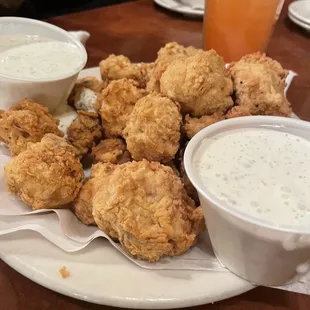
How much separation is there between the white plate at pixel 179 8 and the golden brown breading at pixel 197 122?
4.92 feet

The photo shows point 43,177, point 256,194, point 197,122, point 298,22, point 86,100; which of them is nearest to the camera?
point 256,194

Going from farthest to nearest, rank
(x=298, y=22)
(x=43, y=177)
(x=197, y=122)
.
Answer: (x=298, y=22), (x=197, y=122), (x=43, y=177)

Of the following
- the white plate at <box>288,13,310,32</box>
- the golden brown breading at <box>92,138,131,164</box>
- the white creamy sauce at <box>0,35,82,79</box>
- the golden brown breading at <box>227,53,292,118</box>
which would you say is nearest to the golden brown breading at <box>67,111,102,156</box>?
the golden brown breading at <box>92,138,131,164</box>

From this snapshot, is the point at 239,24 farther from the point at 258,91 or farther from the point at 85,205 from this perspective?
the point at 85,205

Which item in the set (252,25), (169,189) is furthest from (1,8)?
(169,189)

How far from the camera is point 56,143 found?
4.30ft

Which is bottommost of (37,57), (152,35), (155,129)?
(152,35)

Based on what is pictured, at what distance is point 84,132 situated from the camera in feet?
4.84

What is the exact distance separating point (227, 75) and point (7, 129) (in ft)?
2.15

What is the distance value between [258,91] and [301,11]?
1.60m

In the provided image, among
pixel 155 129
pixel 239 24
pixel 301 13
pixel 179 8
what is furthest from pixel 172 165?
pixel 301 13

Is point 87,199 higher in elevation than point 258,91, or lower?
lower

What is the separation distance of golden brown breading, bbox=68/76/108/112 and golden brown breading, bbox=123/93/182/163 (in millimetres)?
322

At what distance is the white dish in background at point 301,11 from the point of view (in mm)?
2646
